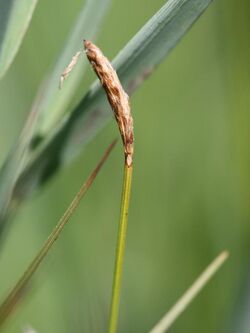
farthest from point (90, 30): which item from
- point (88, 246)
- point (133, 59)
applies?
point (88, 246)

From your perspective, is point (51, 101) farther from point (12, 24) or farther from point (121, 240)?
point (121, 240)

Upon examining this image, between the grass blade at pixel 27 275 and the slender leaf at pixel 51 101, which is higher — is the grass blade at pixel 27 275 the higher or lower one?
the lower one

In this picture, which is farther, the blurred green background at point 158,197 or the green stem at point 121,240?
the blurred green background at point 158,197

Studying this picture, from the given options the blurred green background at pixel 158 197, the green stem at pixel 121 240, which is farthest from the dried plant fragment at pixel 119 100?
the blurred green background at pixel 158 197

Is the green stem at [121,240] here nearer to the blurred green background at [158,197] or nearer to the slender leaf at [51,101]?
the slender leaf at [51,101]

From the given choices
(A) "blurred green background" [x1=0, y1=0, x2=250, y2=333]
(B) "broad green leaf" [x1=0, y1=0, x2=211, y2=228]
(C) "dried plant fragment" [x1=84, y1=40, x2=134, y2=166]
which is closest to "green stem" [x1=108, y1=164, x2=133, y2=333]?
(C) "dried plant fragment" [x1=84, y1=40, x2=134, y2=166]

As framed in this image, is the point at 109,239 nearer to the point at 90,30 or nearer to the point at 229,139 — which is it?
the point at 229,139
